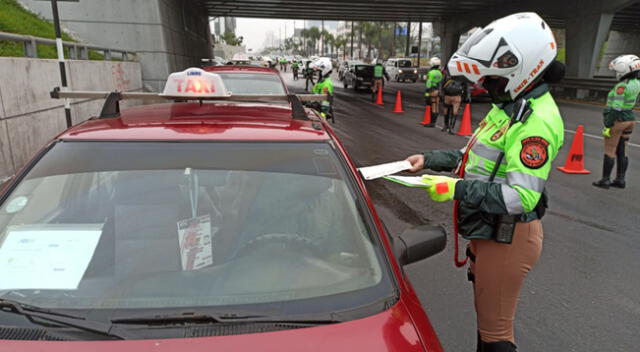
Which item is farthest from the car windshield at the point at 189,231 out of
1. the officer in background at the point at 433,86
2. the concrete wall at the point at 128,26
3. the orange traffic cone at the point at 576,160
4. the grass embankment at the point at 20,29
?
the concrete wall at the point at 128,26

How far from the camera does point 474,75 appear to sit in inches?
88.1

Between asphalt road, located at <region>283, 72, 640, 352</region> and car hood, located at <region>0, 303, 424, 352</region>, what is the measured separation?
174cm

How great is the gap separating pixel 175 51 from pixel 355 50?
105 m

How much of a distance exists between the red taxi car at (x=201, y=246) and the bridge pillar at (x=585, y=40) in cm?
2848

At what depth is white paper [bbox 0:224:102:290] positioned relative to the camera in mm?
1608

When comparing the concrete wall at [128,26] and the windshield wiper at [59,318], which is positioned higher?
the concrete wall at [128,26]

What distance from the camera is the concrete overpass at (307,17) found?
17656 millimetres

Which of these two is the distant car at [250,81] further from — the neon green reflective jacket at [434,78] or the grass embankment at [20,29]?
the neon green reflective jacket at [434,78]

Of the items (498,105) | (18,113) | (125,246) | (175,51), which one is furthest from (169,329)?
(175,51)

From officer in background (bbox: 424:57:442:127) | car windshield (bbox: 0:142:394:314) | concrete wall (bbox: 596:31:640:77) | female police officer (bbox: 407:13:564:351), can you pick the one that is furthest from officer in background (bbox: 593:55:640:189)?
concrete wall (bbox: 596:31:640:77)

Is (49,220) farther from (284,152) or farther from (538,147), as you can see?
(538,147)

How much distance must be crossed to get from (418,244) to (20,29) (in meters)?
11.0

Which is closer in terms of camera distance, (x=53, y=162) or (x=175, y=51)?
(x=53, y=162)

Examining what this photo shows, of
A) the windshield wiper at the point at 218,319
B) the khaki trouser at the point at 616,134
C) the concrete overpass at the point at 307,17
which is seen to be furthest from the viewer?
the concrete overpass at the point at 307,17
